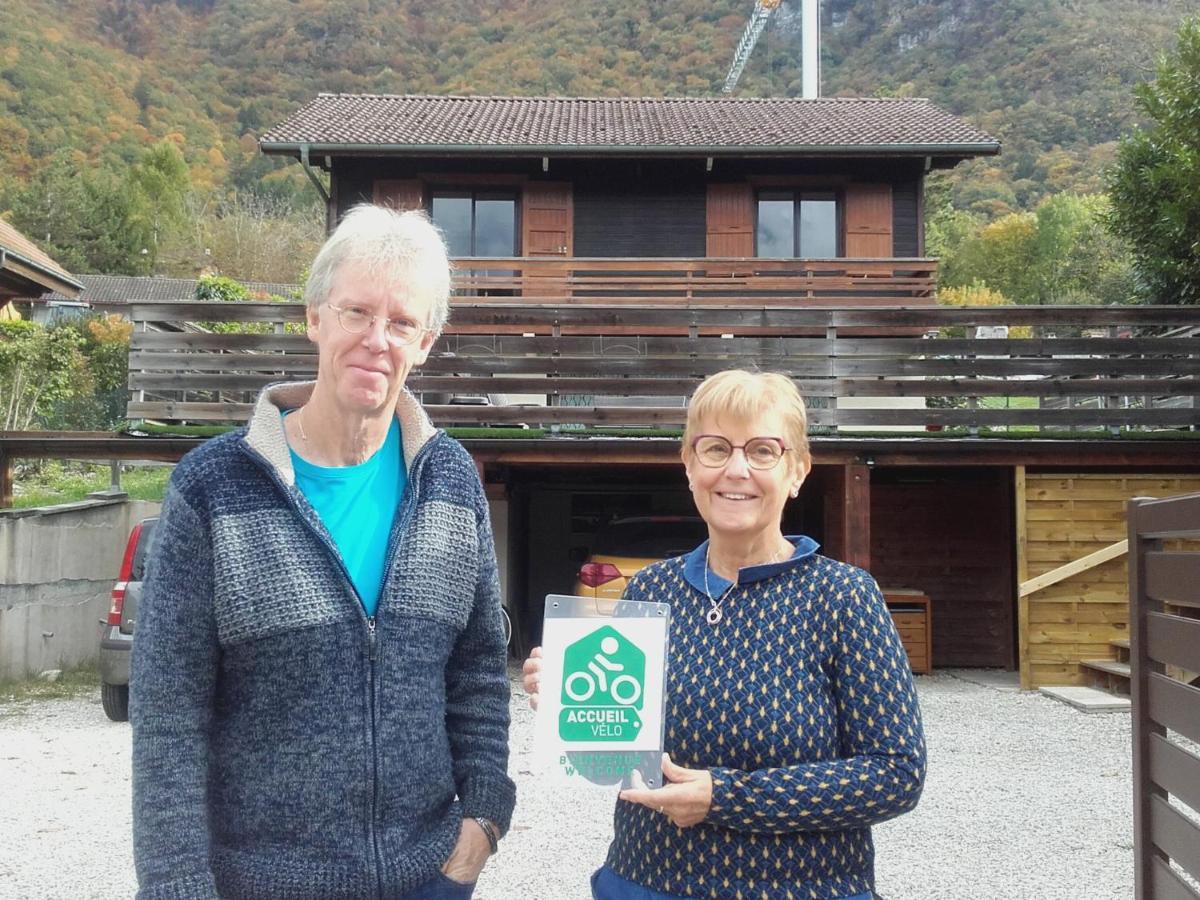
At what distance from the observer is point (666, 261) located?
52.3 feet

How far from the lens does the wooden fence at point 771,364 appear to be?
9.31 m

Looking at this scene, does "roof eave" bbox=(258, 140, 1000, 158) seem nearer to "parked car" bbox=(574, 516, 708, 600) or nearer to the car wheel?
"parked car" bbox=(574, 516, 708, 600)

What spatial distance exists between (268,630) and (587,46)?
6593 centimetres

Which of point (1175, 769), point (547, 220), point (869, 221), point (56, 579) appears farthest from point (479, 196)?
point (1175, 769)

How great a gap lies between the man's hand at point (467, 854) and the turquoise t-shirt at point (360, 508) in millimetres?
430

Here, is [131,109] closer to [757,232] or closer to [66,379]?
[66,379]

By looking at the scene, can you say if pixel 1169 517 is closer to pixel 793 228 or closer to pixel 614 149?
pixel 614 149

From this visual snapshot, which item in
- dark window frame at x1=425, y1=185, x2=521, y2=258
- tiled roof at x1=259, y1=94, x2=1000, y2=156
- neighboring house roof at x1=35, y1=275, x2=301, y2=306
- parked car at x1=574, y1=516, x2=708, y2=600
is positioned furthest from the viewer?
neighboring house roof at x1=35, y1=275, x2=301, y2=306

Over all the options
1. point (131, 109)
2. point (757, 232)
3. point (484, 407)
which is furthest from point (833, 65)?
point (484, 407)

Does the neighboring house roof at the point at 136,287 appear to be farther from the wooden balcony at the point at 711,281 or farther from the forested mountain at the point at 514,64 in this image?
the wooden balcony at the point at 711,281

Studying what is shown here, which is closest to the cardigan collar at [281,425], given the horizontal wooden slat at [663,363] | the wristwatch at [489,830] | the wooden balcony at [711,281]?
the wristwatch at [489,830]

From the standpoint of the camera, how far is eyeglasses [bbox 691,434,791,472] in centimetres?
180

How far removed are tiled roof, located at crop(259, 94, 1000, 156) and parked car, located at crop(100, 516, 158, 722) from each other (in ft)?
32.9

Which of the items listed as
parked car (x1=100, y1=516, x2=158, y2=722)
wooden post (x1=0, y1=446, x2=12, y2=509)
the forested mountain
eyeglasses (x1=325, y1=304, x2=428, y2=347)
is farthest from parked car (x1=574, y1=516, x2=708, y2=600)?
the forested mountain
